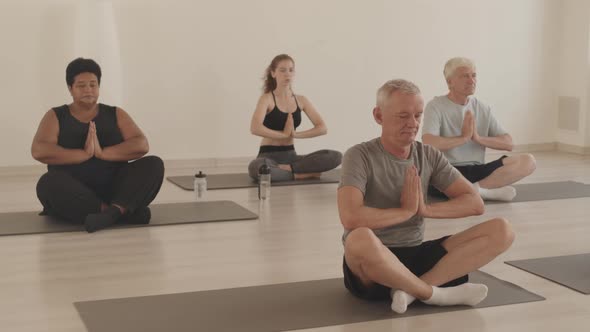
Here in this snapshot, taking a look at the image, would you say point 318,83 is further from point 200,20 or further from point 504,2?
point 504,2

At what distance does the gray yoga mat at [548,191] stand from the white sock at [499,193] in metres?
0.03

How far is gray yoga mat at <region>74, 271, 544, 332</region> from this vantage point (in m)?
3.17

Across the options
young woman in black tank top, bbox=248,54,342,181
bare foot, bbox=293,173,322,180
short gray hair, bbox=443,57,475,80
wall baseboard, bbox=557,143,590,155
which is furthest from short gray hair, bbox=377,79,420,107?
wall baseboard, bbox=557,143,590,155

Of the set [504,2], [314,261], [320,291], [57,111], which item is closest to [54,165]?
[57,111]

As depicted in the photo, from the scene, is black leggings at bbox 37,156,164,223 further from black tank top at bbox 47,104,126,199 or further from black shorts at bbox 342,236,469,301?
black shorts at bbox 342,236,469,301

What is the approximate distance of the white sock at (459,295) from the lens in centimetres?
336

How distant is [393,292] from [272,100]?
10.8 ft

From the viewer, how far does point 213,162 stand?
752 cm

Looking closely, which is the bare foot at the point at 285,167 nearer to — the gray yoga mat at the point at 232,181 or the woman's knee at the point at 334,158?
the gray yoga mat at the point at 232,181

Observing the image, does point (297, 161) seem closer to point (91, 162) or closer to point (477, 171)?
point (477, 171)

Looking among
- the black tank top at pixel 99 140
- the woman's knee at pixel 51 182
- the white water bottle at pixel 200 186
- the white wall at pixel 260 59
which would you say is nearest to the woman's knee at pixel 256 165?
the white water bottle at pixel 200 186

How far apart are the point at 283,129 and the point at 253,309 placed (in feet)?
10.7

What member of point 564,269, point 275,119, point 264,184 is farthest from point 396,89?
point 275,119

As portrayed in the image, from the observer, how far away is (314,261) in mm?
4145
